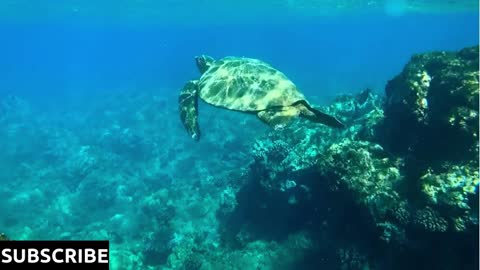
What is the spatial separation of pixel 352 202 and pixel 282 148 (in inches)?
230

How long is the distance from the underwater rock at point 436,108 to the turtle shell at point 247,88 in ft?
12.6

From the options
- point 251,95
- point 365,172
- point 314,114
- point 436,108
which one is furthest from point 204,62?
point 436,108

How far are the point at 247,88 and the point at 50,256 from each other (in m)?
6.48

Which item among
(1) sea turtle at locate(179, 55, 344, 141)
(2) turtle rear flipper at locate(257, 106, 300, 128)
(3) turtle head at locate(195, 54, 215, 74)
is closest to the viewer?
(2) turtle rear flipper at locate(257, 106, 300, 128)

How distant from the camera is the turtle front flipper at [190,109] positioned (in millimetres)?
11242

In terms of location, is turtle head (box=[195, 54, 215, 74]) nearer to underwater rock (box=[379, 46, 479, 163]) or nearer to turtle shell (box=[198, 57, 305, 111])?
turtle shell (box=[198, 57, 305, 111])

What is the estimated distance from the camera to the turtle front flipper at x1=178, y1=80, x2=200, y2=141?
11.2m

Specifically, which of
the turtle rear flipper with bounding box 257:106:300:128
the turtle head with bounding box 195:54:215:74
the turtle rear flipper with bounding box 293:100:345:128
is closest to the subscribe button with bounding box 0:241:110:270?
the turtle rear flipper with bounding box 257:106:300:128

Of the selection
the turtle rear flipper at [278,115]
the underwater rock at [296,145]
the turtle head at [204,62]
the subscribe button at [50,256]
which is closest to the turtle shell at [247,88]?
the turtle rear flipper at [278,115]

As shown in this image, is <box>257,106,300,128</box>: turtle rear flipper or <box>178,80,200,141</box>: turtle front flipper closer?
<box>257,106,300,128</box>: turtle rear flipper

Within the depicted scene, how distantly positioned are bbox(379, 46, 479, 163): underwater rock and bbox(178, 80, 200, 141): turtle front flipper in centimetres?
610

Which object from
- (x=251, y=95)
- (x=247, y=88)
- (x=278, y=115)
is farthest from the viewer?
(x=247, y=88)

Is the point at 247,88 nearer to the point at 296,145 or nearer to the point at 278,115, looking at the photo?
the point at 278,115

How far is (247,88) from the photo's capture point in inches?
420
